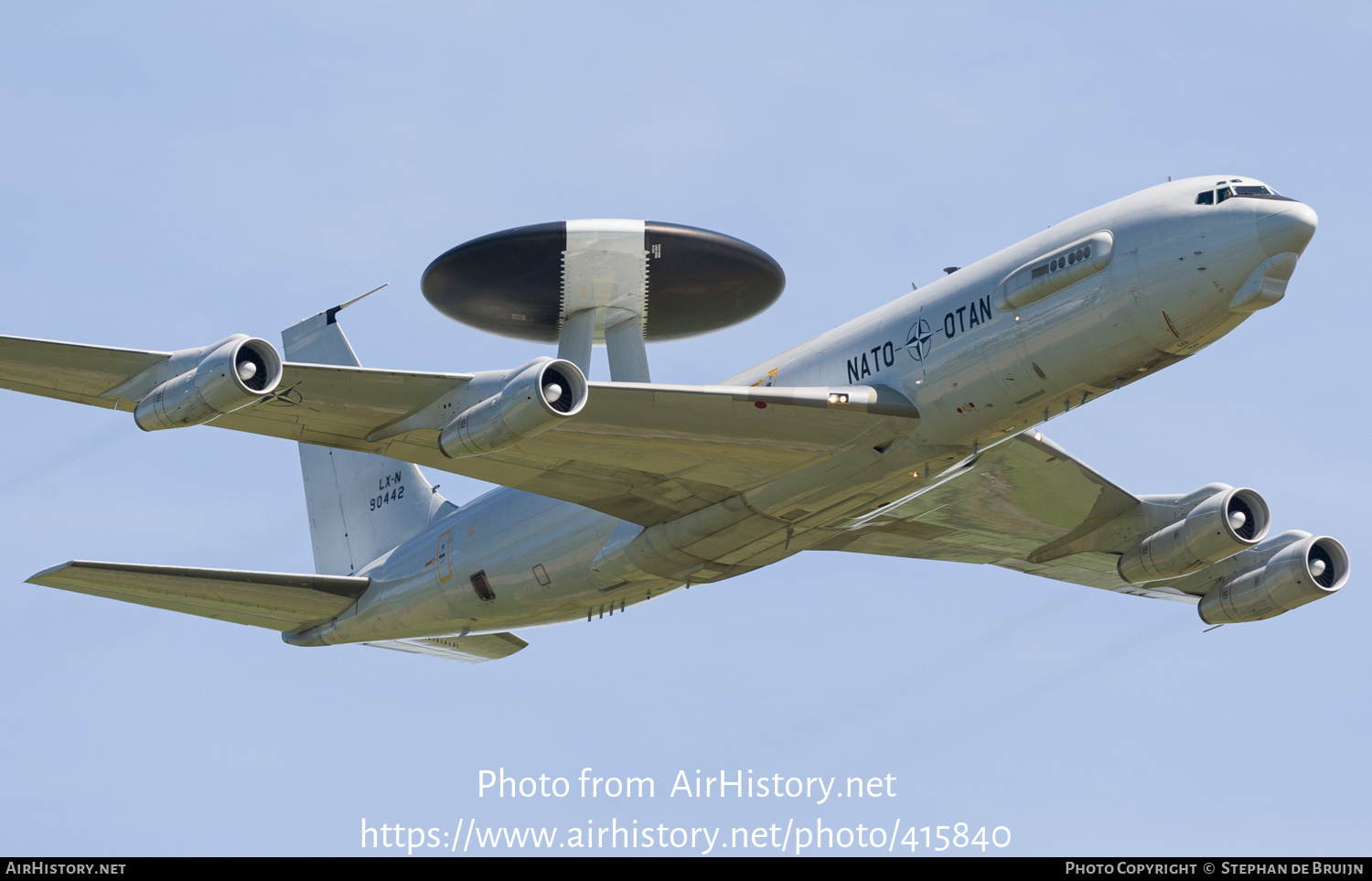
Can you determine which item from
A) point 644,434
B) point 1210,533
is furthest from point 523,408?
point 1210,533

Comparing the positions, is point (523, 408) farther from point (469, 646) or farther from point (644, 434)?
point (469, 646)

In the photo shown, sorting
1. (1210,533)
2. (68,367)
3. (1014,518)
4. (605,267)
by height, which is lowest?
(1210,533)

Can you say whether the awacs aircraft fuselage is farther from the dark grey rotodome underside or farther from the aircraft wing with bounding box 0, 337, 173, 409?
the aircraft wing with bounding box 0, 337, 173, 409

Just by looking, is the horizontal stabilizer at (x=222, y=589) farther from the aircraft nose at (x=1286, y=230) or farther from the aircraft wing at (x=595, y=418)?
the aircraft nose at (x=1286, y=230)

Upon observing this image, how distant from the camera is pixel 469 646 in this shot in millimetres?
42531

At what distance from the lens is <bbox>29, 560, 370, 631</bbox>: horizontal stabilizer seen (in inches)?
1356

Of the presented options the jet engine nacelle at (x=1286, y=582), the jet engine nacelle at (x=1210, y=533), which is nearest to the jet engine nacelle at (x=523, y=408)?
the jet engine nacelle at (x=1210, y=533)

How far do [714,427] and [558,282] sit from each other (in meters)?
8.24

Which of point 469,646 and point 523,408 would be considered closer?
point 523,408

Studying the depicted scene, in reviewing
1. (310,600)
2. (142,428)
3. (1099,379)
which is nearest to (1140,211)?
(1099,379)

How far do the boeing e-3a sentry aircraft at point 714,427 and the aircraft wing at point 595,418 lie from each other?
0.06 m

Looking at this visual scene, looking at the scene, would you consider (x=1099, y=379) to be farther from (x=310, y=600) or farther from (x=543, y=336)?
(x=310, y=600)

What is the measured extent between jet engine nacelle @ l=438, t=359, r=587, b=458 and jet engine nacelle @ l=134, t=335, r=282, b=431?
11.9 feet

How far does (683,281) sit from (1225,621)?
672 inches
